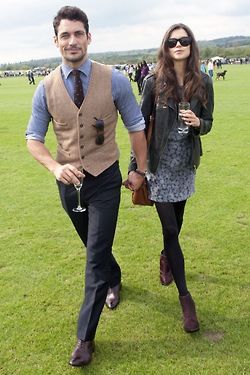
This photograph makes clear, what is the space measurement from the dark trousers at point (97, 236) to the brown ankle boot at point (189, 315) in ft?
2.55

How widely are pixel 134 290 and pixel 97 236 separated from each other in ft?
4.30

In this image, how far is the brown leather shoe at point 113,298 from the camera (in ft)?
14.5

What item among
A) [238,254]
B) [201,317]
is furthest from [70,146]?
[238,254]

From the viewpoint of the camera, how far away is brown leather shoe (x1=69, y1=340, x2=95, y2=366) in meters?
3.58

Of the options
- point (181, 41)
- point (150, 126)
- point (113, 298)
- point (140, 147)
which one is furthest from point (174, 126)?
point (113, 298)

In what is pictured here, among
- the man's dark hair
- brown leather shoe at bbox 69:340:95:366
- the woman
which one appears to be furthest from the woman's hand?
brown leather shoe at bbox 69:340:95:366

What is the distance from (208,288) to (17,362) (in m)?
1.96

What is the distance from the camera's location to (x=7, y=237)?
20.7 feet

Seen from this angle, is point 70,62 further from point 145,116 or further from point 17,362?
point 17,362

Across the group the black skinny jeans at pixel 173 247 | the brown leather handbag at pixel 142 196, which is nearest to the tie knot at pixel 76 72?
the brown leather handbag at pixel 142 196

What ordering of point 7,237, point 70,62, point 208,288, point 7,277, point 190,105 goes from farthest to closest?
point 7,237
point 7,277
point 208,288
point 190,105
point 70,62

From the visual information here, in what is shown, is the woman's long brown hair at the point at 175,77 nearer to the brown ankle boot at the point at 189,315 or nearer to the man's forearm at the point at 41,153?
the man's forearm at the point at 41,153

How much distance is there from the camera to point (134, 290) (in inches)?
186

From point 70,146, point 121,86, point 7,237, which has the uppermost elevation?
point 121,86
